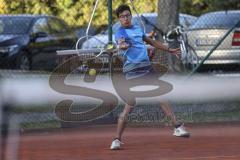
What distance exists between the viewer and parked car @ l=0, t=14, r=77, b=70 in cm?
1611

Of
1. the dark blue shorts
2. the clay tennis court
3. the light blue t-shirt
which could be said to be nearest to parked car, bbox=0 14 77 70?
the clay tennis court

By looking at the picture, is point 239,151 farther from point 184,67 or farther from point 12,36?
point 12,36

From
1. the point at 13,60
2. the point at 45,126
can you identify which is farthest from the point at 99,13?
the point at 45,126

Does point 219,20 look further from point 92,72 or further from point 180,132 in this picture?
point 180,132

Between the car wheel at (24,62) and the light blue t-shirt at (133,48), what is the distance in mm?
6867

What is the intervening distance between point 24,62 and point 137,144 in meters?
7.11

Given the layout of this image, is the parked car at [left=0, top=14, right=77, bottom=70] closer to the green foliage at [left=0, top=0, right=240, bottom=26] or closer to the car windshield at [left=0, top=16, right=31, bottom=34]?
the car windshield at [left=0, top=16, right=31, bottom=34]

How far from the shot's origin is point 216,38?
14.9 meters

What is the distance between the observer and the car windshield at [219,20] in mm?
15312

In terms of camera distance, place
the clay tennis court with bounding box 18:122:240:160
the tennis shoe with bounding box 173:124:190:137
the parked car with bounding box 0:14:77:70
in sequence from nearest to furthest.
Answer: the clay tennis court with bounding box 18:122:240:160
the tennis shoe with bounding box 173:124:190:137
the parked car with bounding box 0:14:77:70

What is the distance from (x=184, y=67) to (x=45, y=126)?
3156mm

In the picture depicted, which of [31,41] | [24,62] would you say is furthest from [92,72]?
[31,41]

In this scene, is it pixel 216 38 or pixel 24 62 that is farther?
pixel 24 62

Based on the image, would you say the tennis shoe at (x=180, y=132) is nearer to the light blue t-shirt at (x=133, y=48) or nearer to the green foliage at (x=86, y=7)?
the light blue t-shirt at (x=133, y=48)
